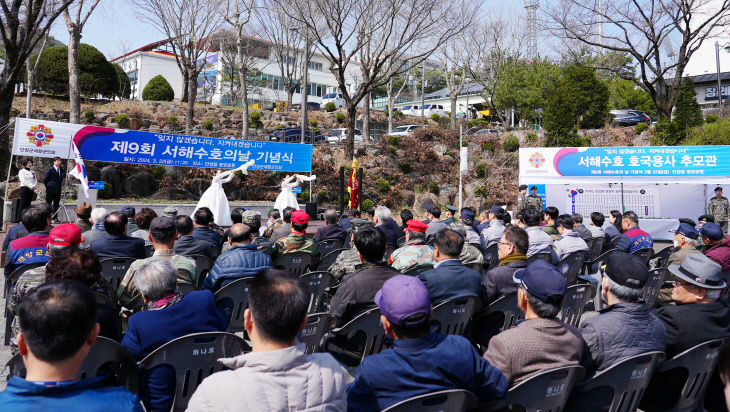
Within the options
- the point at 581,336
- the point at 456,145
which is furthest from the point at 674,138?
the point at 581,336

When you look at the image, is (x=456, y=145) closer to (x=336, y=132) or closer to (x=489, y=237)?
(x=336, y=132)

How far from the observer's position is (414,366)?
2104mm

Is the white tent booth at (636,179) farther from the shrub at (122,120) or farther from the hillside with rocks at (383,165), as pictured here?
the shrub at (122,120)

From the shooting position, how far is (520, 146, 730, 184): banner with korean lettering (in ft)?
46.6

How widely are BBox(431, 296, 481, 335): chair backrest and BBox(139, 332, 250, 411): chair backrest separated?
1422 millimetres

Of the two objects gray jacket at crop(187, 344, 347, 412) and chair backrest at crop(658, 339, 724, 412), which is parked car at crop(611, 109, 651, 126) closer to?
chair backrest at crop(658, 339, 724, 412)

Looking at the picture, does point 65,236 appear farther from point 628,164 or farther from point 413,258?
point 628,164

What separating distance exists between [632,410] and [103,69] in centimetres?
2967

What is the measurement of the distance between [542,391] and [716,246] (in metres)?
4.41

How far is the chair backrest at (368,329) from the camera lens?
321 centimetres

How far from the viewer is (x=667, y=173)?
47.6 feet

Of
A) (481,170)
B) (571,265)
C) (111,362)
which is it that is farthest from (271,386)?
(481,170)

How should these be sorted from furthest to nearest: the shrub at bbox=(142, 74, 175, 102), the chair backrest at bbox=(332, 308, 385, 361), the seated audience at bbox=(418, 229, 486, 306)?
the shrub at bbox=(142, 74, 175, 102) < the seated audience at bbox=(418, 229, 486, 306) < the chair backrest at bbox=(332, 308, 385, 361)

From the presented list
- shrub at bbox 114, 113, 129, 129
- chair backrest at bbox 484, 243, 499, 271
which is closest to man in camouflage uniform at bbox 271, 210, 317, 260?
chair backrest at bbox 484, 243, 499, 271
